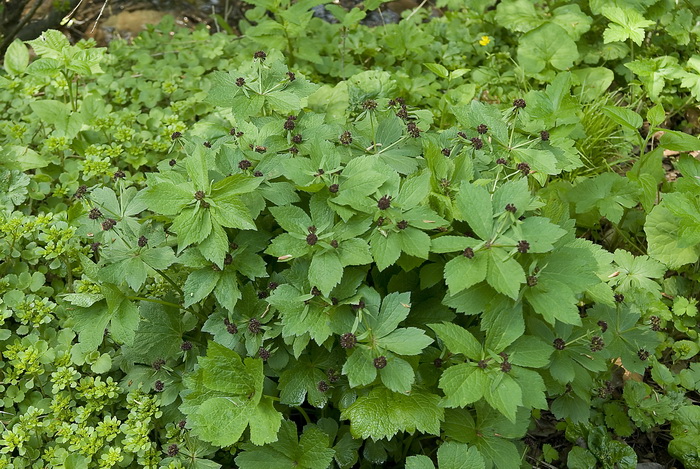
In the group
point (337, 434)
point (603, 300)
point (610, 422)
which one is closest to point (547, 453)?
point (610, 422)

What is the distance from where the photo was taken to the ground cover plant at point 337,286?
1862 millimetres

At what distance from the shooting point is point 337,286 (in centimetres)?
196

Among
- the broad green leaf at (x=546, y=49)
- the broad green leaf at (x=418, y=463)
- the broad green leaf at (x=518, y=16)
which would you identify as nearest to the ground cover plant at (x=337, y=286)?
the broad green leaf at (x=418, y=463)

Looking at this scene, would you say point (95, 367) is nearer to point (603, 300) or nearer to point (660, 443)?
point (603, 300)

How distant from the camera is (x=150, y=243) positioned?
7.02 ft

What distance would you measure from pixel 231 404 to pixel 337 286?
0.48 meters

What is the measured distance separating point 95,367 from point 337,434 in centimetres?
94

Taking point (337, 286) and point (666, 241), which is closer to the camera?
point (337, 286)

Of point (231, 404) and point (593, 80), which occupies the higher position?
point (231, 404)

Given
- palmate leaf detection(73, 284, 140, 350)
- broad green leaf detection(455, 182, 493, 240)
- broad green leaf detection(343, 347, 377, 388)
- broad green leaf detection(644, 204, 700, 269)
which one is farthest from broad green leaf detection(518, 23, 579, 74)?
palmate leaf detection(73, 284, 140, 350)

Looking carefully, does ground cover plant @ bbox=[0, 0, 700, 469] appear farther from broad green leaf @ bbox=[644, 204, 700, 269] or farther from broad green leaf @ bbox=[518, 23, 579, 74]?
broad green leaf @ bbox=[518, 23, 579, 74]

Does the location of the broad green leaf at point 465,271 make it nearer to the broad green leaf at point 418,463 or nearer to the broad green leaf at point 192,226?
the broad green leaf at point 418,463

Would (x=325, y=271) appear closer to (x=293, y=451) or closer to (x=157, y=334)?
(x=293, y=451)

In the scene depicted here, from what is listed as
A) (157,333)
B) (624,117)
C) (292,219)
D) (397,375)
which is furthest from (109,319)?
(624,117)
